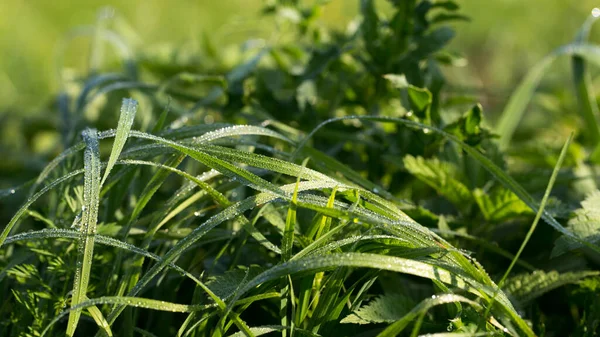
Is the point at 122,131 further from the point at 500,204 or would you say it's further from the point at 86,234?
the point at 500,204

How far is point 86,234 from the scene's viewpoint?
910 mm

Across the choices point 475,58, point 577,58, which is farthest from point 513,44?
point 577,58

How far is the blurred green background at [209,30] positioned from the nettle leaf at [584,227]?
177 cm

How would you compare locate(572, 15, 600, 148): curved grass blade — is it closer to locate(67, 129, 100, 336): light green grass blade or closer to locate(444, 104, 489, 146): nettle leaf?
locate(444, 104, 489, 146): nettle leaf

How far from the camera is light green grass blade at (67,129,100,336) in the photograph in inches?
34.7

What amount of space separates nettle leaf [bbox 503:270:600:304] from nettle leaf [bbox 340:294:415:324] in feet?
0.69

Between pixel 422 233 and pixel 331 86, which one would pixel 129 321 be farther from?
pixel 331 86

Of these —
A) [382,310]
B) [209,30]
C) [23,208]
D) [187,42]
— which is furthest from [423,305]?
[209,30]

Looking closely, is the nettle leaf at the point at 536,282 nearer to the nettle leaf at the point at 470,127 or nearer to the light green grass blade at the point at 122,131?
the nettle leaf at the point at 470,127

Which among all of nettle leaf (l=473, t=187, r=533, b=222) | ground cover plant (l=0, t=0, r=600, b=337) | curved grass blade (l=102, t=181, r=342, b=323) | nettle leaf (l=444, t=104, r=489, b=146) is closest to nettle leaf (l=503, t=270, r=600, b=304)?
ground cover plant (l=0, t=0, r=600, b=337)

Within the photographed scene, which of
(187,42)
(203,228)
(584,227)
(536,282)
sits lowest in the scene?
(536,282)

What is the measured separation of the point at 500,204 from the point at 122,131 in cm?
70

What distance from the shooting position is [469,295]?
3.44ft

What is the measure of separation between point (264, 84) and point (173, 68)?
1.78ft
